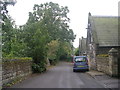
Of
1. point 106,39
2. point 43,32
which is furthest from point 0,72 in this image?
point 106,39

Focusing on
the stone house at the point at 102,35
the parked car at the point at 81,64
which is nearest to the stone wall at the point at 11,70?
the parked car at the point at 81,64

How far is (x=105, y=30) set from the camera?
30.3m

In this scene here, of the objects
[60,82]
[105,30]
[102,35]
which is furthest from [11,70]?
[105,30]

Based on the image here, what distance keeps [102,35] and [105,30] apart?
148 cm

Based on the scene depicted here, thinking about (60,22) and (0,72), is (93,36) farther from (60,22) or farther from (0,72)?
(60,22)

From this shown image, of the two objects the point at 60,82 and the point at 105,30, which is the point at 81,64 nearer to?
the point at 105,30

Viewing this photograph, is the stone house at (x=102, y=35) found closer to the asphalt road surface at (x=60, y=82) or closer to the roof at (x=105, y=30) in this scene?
the roof at (x=105, y=30)

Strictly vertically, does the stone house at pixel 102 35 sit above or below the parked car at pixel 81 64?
above

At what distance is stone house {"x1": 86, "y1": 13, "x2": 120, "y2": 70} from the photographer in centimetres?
2812

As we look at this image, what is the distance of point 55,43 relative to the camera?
50906mm

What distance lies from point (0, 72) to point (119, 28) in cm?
2326

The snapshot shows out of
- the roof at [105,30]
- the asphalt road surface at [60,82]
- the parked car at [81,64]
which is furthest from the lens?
the roof at [105,30]

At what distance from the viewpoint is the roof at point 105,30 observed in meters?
28.3

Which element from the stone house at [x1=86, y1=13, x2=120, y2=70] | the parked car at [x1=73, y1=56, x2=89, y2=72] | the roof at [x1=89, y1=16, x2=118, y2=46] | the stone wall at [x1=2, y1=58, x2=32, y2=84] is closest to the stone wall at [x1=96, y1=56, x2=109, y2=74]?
the parked car at [x1=73, y1=56, x2=89, y2=72]
